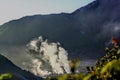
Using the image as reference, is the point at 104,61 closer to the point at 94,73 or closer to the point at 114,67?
the point at 94,73

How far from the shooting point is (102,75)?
1727 cm

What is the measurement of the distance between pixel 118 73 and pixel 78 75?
1661 millimetres

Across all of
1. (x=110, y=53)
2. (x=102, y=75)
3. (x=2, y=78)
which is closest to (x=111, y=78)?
(x=102, y=75)

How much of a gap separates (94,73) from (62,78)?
162cm

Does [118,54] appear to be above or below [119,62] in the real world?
above

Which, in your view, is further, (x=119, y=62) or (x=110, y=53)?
(x=110, y=53)

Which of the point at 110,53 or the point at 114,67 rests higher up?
the point at 110,53

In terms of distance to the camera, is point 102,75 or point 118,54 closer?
point 102,75

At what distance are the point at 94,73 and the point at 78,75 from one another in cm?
93

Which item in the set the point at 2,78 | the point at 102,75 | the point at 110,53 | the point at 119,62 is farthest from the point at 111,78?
the point at 2,78

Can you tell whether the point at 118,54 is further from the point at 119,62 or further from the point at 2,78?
the point at 2,78

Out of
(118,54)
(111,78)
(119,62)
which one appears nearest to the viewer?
(119,62)

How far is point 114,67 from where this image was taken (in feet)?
52.4

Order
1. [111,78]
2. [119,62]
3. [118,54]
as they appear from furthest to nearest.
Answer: [118,54] → [111,78] → [119,62]
